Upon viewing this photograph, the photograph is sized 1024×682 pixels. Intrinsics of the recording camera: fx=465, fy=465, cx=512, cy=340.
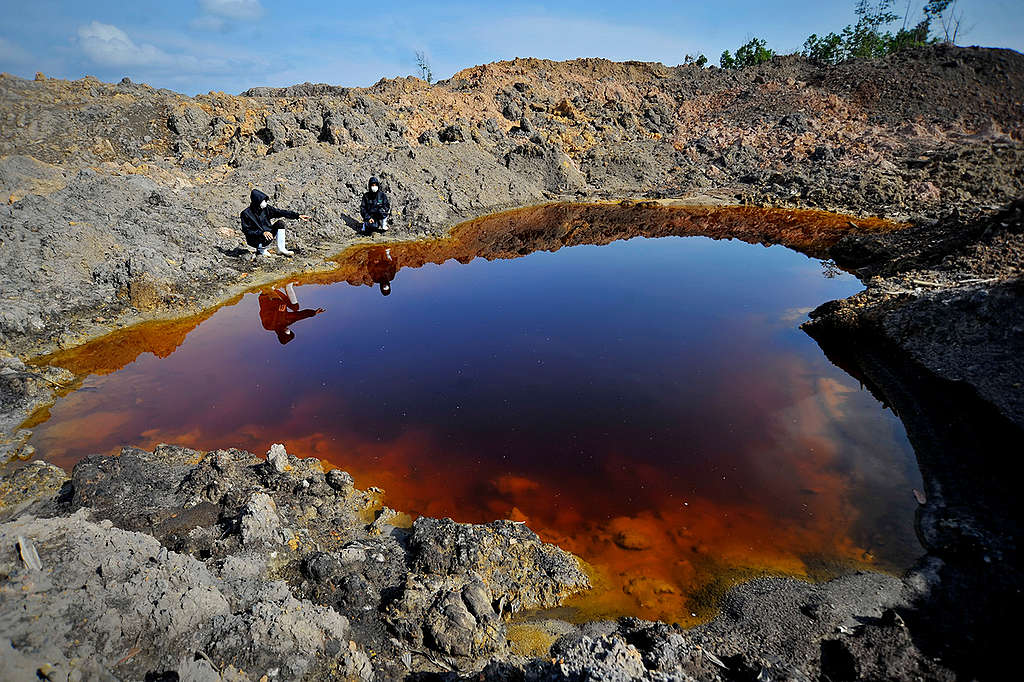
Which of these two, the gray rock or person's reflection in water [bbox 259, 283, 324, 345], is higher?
person's reflection in water [bbox 259, 283, 324, 345]

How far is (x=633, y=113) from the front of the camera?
2670cm

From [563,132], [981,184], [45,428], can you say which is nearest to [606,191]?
[563,132]

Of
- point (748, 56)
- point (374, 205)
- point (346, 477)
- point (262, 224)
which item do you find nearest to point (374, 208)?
point (374, 205)

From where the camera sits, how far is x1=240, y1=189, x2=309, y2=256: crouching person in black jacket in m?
11.2

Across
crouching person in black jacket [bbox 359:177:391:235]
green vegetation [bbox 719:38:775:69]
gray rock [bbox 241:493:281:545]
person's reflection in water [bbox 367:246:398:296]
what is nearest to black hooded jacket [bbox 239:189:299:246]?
person's reflection in water [bbox 367:246:398:296]

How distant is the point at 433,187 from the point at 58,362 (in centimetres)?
1260

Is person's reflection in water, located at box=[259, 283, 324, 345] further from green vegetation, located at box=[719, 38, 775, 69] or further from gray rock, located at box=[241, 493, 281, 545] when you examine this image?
green vegetation, located at box=[719, 38, 775, 69]

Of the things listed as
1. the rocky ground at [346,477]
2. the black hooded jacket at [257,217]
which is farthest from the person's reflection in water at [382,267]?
the black hooded jacket at [257,217]

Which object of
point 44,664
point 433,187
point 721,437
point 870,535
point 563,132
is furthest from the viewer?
point 563,132

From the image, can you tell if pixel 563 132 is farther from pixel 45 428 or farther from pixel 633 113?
pixel 45 428

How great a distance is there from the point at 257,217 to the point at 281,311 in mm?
3063

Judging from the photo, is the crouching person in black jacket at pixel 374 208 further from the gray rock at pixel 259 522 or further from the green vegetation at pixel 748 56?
the green vegetation at pixel 748 56

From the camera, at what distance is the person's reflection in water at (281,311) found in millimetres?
9242

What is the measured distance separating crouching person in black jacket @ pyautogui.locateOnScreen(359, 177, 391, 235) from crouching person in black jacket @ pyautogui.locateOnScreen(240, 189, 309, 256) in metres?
2.89
